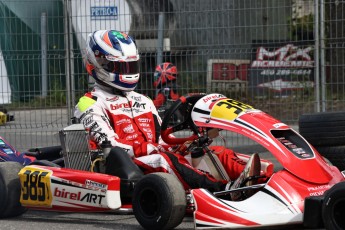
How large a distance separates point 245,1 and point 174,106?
3621mm

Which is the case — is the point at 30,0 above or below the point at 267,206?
above

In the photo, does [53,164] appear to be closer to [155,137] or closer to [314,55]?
[155,137]

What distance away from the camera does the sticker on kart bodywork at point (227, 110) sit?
18.1 feet

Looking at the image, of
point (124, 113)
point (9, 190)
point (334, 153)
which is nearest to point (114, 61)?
point (124, 113)

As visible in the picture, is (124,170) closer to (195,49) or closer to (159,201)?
(159,201)

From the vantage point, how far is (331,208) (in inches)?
184

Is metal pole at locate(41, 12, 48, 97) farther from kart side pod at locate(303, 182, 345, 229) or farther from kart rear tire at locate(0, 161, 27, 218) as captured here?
kart side pod at locate(303, 182, 345, 229)

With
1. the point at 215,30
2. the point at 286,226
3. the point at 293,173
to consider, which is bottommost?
the point at 286,226

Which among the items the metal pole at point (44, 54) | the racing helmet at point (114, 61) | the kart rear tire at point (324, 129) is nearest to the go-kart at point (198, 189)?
the racing helmet at point (114, 61)

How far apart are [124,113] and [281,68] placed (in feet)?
10.2

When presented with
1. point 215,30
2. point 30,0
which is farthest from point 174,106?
point 30,0

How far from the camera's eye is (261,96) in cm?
934

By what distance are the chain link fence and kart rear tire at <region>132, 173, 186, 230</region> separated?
4016mm

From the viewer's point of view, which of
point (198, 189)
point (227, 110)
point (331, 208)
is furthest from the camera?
point (227, 110)
